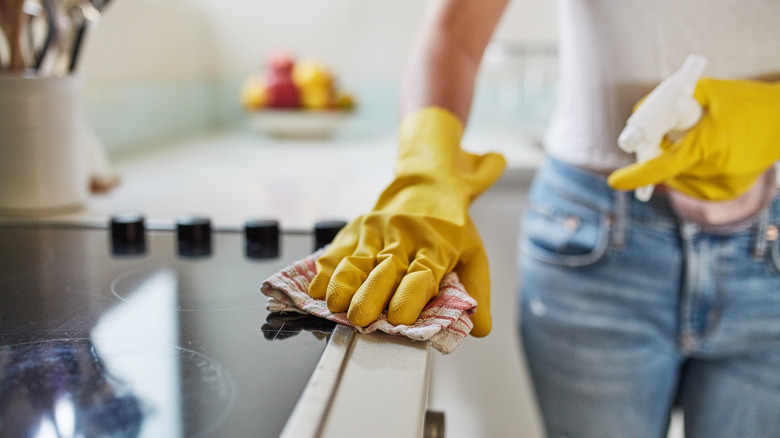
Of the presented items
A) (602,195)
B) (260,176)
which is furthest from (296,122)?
(602,195)

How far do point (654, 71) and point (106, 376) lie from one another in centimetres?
64

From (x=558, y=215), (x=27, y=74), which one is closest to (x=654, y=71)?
(x=558, y=215)

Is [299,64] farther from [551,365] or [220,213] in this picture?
[551,365]

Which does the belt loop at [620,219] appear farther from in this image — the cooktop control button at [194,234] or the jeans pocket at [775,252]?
the cooktop control button at [194,234]

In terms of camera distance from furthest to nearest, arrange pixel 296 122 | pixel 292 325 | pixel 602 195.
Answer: pixel 296 122 → pixel 602 195 → pixel 292 325

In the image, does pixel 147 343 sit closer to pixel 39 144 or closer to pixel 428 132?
pixel 428 132

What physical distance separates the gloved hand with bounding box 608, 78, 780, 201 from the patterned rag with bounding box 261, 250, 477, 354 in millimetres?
217

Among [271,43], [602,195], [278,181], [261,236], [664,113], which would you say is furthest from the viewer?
[271,43]

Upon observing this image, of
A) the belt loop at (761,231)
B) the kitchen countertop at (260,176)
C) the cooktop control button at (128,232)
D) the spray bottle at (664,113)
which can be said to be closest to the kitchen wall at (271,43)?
the kitchen countertop at (260,176)

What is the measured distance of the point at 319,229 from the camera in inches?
25.6

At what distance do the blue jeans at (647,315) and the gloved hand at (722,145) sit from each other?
0.35 feet

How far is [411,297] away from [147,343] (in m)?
0.17

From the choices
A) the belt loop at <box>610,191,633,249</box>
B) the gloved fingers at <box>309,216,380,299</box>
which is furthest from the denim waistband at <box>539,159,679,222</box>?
the gloved fingers at <box>309,216,380,299</box>

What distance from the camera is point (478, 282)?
0.53 m
